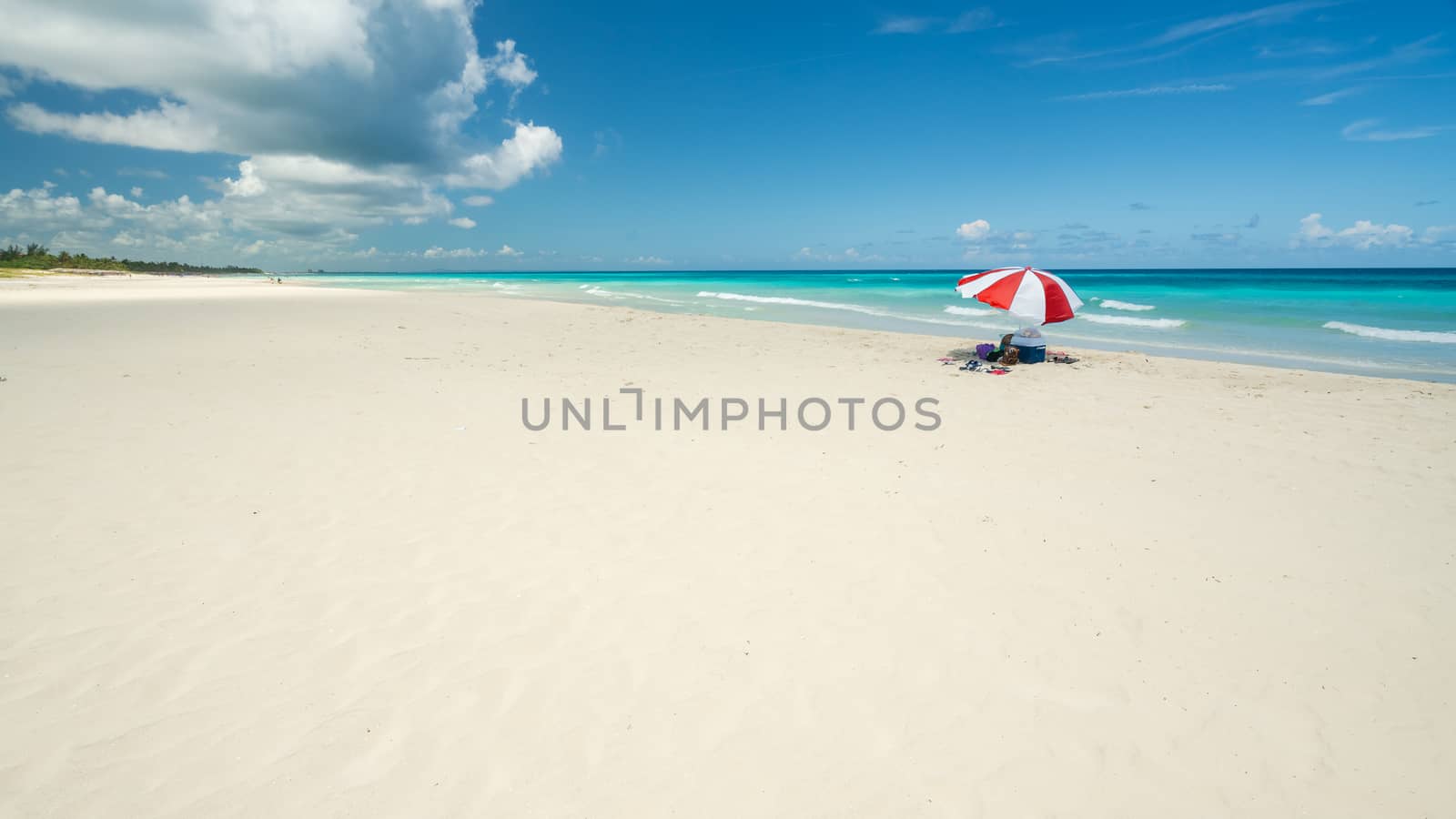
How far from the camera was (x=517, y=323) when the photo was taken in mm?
19141

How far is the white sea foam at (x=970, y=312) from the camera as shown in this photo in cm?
2569

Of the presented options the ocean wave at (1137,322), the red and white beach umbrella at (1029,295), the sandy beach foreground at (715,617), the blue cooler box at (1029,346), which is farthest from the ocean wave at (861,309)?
the sandy beach foreground at (715,617)

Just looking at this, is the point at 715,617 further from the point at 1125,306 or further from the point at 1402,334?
the point at 1125,306

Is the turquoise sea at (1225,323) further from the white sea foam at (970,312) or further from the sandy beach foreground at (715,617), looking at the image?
the sandy beach foreground at (715,617)

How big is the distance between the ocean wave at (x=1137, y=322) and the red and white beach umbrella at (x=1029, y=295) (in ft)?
41.7

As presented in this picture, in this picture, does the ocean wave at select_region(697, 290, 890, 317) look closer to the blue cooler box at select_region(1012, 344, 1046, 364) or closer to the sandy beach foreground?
the blue cooler box at select_region(1012, 344, 1046, 364)

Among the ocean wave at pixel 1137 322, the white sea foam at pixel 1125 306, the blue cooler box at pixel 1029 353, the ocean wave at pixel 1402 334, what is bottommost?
the blue cooler box at pixel 1029 353

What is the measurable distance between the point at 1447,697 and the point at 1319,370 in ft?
43.1

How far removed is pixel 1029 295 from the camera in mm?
11664

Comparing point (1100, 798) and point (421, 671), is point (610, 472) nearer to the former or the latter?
point (421, 671)

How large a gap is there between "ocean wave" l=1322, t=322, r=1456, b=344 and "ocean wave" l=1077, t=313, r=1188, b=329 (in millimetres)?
4542

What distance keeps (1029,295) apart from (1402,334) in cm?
1606

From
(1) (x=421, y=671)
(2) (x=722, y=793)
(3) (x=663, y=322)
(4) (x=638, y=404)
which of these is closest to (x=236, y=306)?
(3) (x=663, y=322)

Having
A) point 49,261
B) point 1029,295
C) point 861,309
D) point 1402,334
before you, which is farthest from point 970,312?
Answer: point 49,261
